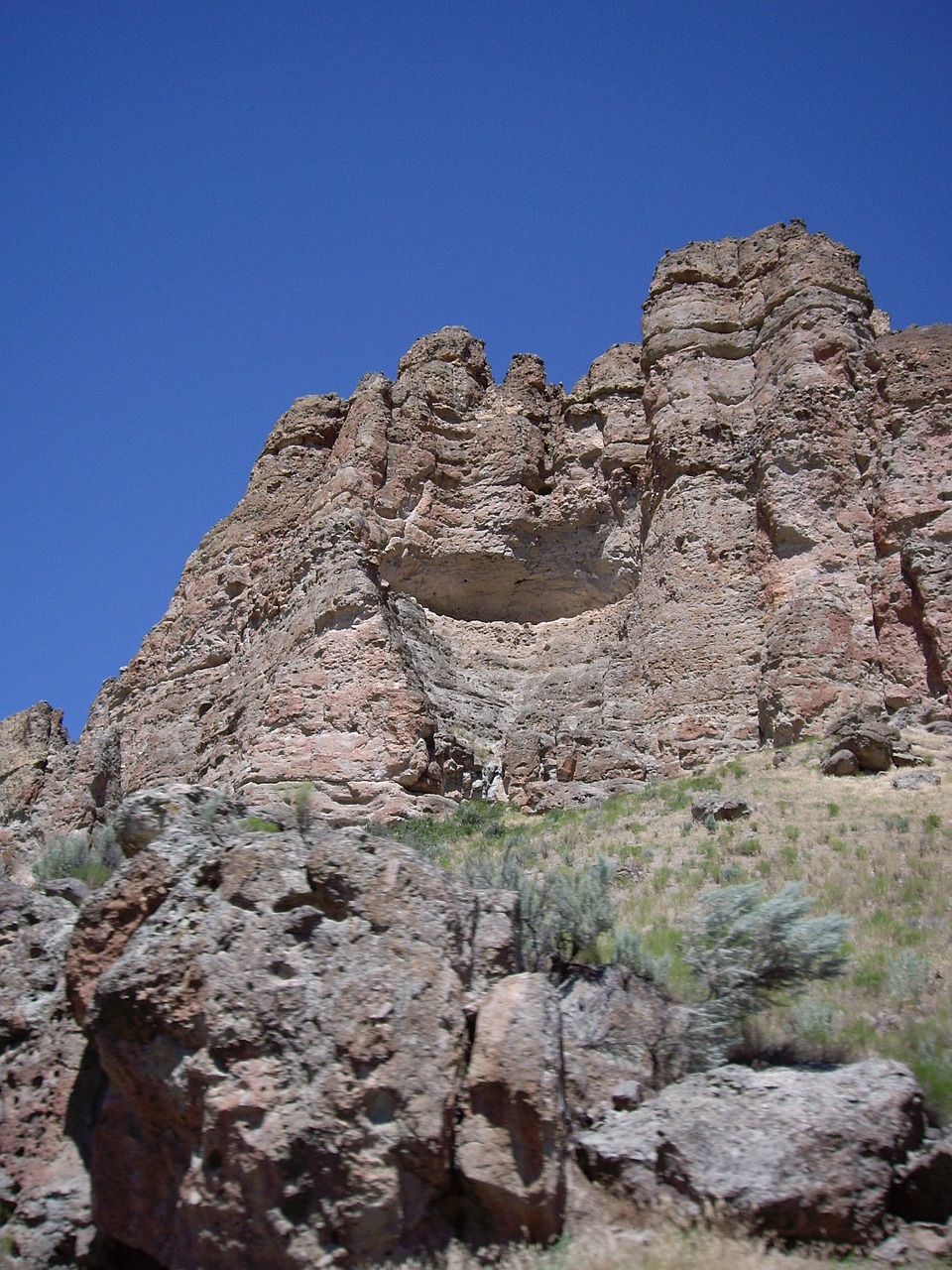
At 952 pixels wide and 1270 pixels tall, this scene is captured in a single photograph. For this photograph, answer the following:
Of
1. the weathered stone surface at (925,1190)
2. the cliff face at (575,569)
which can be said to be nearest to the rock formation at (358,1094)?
the weathered stone surface at (925,1190)

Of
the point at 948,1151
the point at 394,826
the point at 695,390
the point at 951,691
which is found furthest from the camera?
the point at 695,390

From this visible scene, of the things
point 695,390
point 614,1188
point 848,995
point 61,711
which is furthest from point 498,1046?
point 61,711

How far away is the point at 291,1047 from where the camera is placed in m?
6.19

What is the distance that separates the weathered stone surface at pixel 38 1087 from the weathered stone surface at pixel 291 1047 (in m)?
0.23

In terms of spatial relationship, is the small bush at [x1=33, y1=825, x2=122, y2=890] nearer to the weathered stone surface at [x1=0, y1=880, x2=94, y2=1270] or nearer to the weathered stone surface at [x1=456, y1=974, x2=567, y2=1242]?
the weathered stone surface at [x1=0, y1=880, x2=94, y2=1270]

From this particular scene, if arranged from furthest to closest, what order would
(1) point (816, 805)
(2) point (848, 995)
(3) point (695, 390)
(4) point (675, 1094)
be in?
(3) point (695, 390), (1) point (816, 805), (2) point (848, 995), (4) point (675, 1094)

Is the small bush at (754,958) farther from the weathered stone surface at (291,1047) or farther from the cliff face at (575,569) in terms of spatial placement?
the cliff face at (575,569)

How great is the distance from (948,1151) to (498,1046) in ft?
7.56

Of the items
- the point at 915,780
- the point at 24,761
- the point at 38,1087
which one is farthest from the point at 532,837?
the point at 24,761

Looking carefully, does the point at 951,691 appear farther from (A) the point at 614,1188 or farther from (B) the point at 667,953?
(A) the point at 614,1188

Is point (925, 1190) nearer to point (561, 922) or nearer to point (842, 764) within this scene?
point (561, 922)

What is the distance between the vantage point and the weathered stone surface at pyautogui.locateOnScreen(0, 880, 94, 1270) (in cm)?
677

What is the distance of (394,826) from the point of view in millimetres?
15836

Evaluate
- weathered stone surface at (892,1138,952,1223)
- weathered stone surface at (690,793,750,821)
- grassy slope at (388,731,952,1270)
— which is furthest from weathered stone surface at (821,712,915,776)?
weathered stone surface at (892,1138,952,1223)
